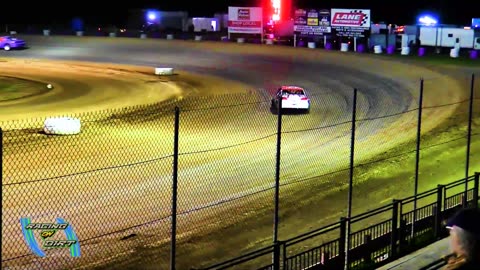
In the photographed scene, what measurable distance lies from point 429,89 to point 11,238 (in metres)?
29.9

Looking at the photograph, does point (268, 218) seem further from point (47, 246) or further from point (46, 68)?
point (46, 68)

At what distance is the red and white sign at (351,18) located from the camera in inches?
2440

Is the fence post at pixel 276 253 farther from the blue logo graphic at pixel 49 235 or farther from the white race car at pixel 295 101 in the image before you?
the white race car at pixel 295 101

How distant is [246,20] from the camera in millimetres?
72000

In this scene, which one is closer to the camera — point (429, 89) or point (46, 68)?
point (429, 89)

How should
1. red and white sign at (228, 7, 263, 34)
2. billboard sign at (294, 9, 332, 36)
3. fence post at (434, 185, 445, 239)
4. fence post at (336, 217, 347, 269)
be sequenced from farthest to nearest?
1. red and white sign at (228, 7, 263, 34)
2. billboard sign at (294, 9, 332, 36)
3. fence post at (434, 185, 445, 239)
4. fence post at (336, 217, 347, 269)

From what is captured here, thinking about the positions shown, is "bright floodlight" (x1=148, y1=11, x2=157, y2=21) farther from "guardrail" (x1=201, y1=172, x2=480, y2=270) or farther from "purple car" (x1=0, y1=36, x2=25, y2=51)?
"guardrail" (x1=201, y1=172, x2=480, y2=270)

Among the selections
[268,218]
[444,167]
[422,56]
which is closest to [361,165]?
[444,167]

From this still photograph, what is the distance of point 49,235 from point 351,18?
53.7 m

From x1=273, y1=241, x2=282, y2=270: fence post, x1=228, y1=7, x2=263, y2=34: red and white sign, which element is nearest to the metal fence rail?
x1=273, y1=241, x2=282, y2=270: fence post

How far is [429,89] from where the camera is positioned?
38438mm

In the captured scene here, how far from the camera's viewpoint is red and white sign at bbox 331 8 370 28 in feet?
203

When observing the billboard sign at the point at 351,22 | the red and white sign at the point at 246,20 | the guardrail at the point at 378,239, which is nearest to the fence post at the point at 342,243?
the guardrail at the point at 378,239

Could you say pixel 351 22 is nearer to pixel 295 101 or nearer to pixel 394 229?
pixel 295 101
